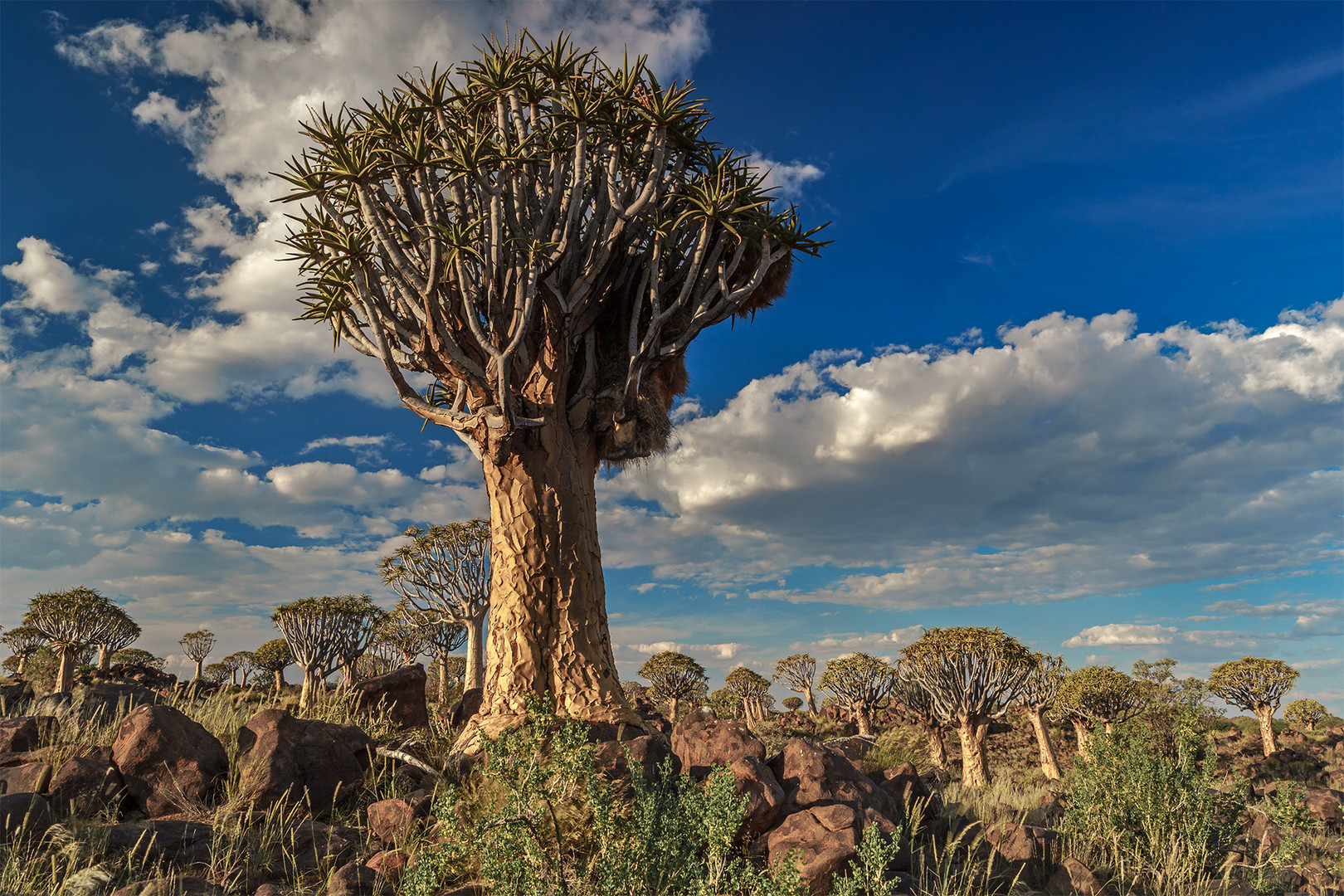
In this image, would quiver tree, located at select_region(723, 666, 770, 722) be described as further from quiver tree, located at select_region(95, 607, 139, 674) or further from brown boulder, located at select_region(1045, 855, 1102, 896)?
brown boulder, located at select_region(1045, 855, 1102, 896)

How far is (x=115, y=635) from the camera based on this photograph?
84.0 feet

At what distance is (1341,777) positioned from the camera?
20469 mm

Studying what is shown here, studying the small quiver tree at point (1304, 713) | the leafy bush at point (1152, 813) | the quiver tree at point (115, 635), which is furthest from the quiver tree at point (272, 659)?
the small quiver tree at point (1304, 713)

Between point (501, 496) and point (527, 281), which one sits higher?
point (527, 281)

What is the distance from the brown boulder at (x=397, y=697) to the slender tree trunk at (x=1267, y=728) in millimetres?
28952

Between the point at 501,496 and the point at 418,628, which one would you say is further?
the point at 418,628

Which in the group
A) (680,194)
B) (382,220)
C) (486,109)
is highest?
(486,109)

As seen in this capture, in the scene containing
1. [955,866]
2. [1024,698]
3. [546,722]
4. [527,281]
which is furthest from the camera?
[1024,698]

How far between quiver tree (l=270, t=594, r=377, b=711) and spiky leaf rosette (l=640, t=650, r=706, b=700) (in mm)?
14194

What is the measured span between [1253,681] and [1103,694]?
32.0 feet

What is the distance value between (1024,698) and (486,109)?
19.9 metres

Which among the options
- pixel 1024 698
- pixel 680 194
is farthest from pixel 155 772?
pixel 1024 698

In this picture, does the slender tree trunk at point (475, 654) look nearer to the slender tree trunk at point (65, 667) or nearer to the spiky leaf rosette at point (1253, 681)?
the slender tree trunk at point (65, 667)

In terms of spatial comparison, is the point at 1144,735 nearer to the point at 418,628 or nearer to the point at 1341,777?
the point at 1341,777
